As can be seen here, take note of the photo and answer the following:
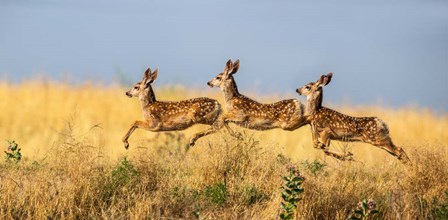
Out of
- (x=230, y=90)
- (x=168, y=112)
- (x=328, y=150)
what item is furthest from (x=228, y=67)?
(x=328, y=150)

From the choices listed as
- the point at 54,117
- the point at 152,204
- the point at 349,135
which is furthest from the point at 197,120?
the point at 54,117

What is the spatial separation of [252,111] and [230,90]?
40cm

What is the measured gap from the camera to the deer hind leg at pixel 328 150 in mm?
10591

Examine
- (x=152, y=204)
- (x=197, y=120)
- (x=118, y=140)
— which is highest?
(x=118, y=140)

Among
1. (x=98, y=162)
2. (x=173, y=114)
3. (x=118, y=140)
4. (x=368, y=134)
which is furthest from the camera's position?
(x=118, y=140)

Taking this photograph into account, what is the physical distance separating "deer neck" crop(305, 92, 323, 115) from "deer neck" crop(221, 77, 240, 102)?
0.82m

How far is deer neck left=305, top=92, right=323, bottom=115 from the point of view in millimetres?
10898

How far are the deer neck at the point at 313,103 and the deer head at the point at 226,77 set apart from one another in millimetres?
901

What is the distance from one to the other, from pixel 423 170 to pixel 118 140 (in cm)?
898

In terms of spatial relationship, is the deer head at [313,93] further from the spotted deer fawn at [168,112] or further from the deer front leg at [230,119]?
the spotted deer fawn at [168,112]

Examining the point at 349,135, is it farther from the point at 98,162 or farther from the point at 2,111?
the point at 2,111

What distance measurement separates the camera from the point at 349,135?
11758mm

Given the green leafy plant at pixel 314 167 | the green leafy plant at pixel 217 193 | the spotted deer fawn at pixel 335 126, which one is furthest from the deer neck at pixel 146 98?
the green leafy plant at pixel 314 167

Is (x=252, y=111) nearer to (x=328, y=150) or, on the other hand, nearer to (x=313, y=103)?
(x=313, y=103)
